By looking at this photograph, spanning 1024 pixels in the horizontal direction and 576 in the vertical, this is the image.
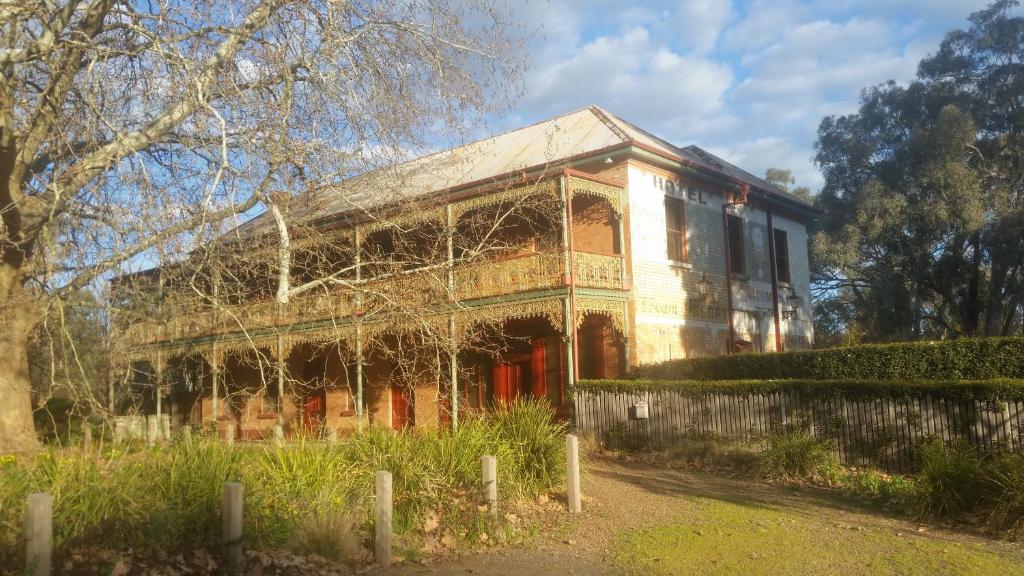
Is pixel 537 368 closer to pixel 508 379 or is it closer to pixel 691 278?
pixel 508 379

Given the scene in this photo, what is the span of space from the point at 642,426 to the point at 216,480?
911 cm

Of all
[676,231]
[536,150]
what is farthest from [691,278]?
[536,150]

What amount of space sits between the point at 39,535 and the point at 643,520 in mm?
5743

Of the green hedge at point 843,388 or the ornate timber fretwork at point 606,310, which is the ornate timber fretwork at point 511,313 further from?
the green hedge at point 843,388

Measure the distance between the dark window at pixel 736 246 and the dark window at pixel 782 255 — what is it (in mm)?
2246

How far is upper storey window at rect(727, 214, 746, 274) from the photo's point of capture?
72.7 feet

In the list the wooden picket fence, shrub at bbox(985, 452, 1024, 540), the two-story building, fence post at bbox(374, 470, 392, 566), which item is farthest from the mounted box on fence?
fence post at bbox(374, 470, 392, 566)

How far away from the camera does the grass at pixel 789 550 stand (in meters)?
6.98

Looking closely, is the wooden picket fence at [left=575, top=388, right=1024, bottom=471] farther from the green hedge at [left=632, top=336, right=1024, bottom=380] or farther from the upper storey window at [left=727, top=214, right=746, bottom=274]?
the upper storey window at [left=727, top=214, right=746, bottom=274]

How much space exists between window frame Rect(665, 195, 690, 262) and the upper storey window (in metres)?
2.36

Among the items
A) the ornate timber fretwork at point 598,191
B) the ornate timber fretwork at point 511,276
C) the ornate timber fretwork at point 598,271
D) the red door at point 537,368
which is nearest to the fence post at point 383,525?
the ornate timber fretwork at point 511,276

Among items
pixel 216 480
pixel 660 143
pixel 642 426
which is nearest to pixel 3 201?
pixel 216 480

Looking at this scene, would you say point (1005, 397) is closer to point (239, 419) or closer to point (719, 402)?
point (719, 402)

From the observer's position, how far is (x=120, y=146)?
9.50 metres
